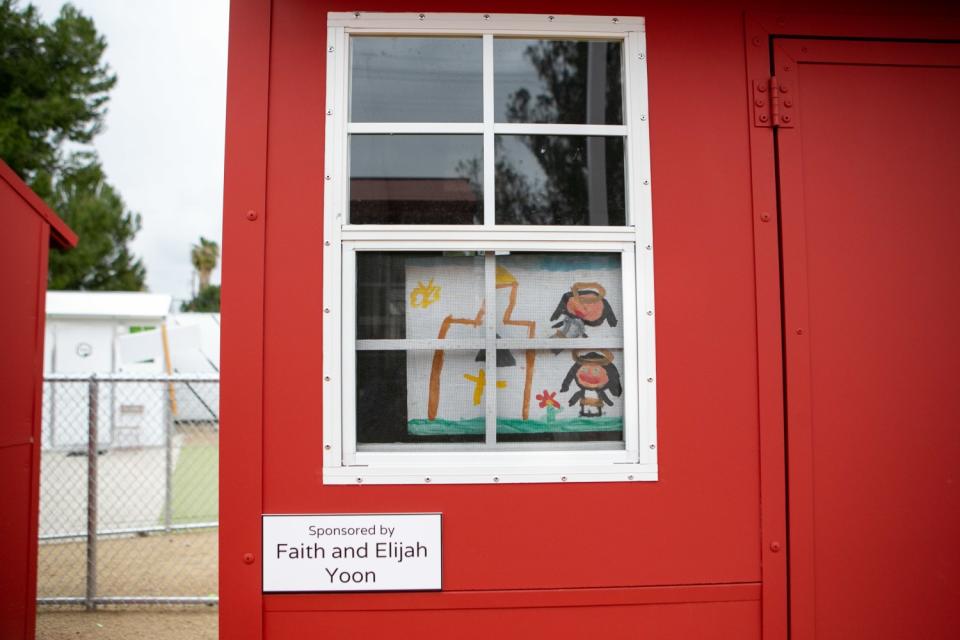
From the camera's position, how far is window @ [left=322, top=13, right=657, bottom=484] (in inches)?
80.0

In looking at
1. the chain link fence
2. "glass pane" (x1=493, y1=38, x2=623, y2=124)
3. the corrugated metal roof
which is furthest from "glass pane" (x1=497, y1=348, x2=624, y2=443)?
the corrugated metal roof

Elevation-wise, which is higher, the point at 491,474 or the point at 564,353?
the point at 564,353

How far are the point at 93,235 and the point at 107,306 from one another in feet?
36.6

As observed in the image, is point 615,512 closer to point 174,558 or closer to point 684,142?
point 684,142

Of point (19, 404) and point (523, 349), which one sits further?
point (19, 404)

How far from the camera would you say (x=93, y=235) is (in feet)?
68.4

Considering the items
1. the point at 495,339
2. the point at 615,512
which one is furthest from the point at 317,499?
the point at 615,512

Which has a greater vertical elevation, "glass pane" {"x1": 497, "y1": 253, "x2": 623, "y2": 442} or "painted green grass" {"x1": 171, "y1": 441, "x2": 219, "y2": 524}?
"glass pane" {"x1": 497, "y1": 253, "x2": 623, "y2": 442}

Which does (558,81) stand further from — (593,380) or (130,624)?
(130,624)

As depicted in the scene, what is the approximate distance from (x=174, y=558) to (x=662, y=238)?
485 centimetres

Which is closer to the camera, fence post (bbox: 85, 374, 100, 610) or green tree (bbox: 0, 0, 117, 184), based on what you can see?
fence post (bbox: 85, 374, 100, 610)

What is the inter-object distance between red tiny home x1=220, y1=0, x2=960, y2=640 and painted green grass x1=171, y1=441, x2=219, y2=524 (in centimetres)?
509

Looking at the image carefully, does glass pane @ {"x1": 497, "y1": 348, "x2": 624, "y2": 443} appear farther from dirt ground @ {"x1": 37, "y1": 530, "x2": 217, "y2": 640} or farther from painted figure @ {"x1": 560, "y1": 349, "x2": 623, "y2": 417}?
dirt ground @ {"x1": 37, "y1": 530, "x2": 217, "y2": 640}

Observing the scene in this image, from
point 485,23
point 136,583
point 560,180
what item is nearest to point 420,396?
point 560,180
